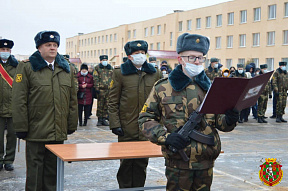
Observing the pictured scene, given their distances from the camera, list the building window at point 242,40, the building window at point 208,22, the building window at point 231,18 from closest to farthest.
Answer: the building window at point 242,40 < the building window at point 231,18 < the building window at point 208,22

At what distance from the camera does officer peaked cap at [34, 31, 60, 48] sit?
18.3ft

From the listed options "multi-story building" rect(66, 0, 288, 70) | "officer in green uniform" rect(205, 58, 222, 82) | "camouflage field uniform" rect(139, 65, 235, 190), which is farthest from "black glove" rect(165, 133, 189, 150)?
"multi-story building" rect(66, 0, 288, 70)

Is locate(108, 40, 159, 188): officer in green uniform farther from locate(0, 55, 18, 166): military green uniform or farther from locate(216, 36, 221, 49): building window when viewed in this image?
locate(216, 36, 221, 49): building window

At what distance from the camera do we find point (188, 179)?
392 cm

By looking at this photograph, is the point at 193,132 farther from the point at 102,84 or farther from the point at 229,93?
the point at 102,84

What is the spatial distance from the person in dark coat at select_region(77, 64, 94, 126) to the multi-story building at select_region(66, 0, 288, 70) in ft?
114

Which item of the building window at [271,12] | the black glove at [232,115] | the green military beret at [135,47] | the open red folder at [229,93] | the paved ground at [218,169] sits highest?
the building window at [271,12]

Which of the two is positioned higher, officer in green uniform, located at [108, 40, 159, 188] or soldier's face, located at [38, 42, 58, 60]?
soldier's face, located at [38, 42, 58, 60]

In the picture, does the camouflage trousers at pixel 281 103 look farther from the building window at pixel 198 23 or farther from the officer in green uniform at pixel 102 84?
the building window at pixel 198 23

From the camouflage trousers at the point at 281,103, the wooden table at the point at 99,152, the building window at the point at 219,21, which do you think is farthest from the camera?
the building window at the point at 219,21

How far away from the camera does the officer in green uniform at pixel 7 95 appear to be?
7629 millimetres

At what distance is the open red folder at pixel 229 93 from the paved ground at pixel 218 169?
327cm

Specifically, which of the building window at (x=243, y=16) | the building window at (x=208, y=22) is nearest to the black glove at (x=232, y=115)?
the building window at (x=243, y=16)

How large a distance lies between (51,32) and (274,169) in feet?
13.2
